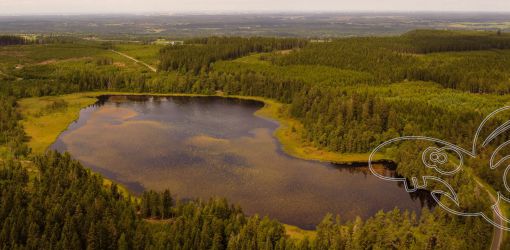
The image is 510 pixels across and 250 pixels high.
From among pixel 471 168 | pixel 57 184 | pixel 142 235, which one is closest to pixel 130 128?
pixel 57 184

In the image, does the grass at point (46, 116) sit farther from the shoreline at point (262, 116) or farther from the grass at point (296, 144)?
the grass at point (296, 144)

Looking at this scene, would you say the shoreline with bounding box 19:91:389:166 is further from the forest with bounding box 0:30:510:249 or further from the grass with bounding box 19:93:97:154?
the forest with bounding box 0:30:510:249

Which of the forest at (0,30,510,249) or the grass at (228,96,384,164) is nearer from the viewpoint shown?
the forest at (0,30,510,249)

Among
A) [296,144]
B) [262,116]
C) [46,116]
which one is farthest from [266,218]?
[46,116]

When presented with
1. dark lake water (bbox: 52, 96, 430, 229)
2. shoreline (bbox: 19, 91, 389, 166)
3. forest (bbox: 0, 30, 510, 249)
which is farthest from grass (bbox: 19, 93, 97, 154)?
dark lake water (bbox: 52, 96, 430, 229)

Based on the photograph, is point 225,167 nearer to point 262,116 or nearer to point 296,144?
point 296,144

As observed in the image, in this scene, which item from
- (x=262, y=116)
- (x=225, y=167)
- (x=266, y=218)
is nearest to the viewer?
(x=266, y=218)

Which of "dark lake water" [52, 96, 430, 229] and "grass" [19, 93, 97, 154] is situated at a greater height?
"grass" [19, 93, 97, 154]

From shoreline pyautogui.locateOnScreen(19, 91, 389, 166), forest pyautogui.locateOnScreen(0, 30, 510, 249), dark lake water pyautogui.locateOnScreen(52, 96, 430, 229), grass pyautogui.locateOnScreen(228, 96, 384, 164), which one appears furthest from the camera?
shoreline pyautogui.locateOnScreen(19, 91, 389, 166)
